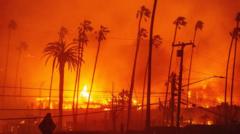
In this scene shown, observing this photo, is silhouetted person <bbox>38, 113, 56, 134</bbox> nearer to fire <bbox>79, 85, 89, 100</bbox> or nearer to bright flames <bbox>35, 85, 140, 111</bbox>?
bright flames <bbox>35, 85, 140, 111</bbox>

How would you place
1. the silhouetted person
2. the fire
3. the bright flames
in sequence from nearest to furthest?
the silhouetted person, the bright flames, the fire

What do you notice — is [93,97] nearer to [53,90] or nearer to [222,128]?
[53,90]

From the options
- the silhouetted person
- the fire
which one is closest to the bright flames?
the fire

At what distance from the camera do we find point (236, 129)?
6309cm

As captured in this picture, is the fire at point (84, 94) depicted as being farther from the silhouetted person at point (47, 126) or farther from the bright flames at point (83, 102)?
the silhouetted person at point (47, 126)

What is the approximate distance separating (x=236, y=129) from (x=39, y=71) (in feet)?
346

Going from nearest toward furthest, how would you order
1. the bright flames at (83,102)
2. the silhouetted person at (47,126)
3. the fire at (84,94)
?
1. the silhouetted person at (47,126)
2. the bright flames at (83,102)
3. the fire at (84,94)

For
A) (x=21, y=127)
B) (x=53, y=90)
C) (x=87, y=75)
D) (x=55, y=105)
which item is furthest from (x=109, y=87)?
(x=21, y=127)

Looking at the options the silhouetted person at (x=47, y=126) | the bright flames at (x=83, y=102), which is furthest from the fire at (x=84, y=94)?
the silhouetted person at (x=47, y=126)

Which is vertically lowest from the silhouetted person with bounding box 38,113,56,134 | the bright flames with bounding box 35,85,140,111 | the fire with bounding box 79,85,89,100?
the bright flames with bounding box 35,85,140,111

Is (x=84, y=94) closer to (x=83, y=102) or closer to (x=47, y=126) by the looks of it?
(x=83, y=102)

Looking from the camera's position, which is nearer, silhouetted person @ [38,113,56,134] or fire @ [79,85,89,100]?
silhouetted person @ [38,113,56,134]

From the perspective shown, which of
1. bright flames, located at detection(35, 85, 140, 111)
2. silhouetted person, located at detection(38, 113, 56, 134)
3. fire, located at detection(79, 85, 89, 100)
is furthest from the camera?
fire, located at detection(79, 85, 89, 100)

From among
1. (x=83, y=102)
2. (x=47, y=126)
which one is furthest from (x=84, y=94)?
(x=47, y=126)
